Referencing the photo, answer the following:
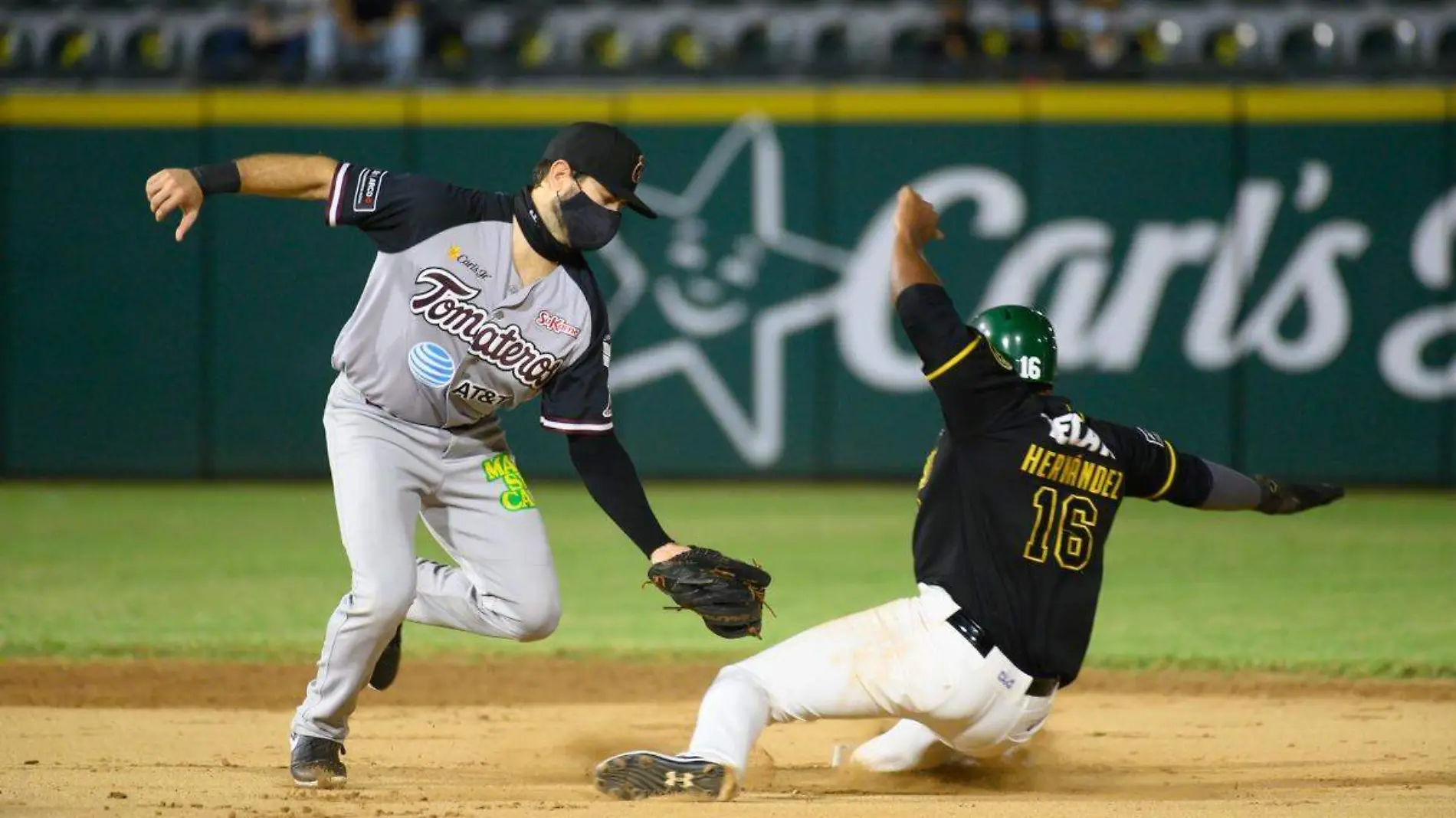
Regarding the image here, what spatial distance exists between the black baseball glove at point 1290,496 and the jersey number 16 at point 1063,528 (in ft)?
2.27

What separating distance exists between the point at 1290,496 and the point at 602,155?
216 cm

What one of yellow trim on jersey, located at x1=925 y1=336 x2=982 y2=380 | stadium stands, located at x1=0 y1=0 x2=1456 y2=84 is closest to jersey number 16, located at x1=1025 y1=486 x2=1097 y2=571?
yellow trim on jersey, located at x1=925 y1=336 x2=982 y2=380

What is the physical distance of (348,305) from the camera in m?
13.2

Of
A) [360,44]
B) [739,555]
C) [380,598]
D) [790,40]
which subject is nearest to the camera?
[380,598]

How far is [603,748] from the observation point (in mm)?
5902

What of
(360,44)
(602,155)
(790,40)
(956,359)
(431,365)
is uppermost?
(602,155)

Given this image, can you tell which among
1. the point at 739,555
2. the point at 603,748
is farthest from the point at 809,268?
the point at 603,748

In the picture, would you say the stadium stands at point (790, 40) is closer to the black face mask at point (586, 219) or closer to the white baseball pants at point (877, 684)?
the black face mask at point (586, 219)

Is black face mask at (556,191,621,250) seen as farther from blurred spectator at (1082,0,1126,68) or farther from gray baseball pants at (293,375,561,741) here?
blurred spectator at (1082,0,1126,68)

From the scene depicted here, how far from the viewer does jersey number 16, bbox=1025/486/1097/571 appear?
15.2ft

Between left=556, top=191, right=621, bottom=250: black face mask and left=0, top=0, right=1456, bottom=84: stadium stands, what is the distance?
8.42 meters

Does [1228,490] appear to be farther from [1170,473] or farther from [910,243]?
[910,243]

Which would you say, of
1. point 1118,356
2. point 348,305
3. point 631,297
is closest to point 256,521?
point 348,305

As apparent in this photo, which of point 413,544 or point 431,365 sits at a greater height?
point 431,365
